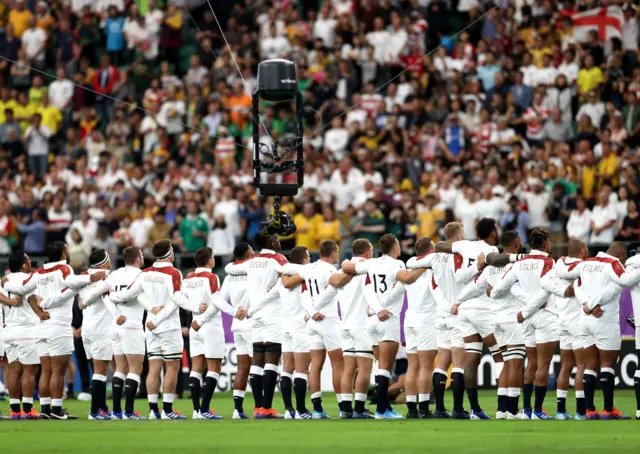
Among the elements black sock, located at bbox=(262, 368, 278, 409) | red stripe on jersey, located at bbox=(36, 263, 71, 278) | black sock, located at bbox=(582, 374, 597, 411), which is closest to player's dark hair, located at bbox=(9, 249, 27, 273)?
red stripe on jersey, located at bbox=(36, 263, 71, 278)

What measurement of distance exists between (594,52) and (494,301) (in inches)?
525

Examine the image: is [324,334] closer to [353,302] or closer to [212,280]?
[353,302]

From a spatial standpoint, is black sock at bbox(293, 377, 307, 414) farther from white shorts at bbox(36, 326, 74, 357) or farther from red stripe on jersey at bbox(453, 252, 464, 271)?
white shorts at bbox(36, 326, 74, 357)

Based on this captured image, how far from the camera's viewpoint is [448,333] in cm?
1952

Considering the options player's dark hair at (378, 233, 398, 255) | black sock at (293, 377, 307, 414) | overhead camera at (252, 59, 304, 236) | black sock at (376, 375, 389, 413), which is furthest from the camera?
overhead camera at (252, 59, 304, 236)

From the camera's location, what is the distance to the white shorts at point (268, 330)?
20516 mm

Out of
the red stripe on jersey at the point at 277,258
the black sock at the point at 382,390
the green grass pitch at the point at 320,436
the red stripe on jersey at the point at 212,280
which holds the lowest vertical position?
the green grass pitch at the point at 320,436

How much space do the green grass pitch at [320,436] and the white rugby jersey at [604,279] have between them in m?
1.59

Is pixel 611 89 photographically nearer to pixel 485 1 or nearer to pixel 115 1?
pixel 485 1

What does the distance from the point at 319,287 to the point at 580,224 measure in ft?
27.5

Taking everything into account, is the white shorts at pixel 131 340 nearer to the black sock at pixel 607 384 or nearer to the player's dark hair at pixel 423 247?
the player's dark hair at pixel 423 247

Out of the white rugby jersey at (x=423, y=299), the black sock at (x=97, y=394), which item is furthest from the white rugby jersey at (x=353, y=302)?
the black sock at (x=97, y=394)

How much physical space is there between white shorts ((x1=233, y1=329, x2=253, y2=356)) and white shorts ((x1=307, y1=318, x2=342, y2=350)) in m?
1.01

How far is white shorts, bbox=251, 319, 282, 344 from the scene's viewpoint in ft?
67.3
